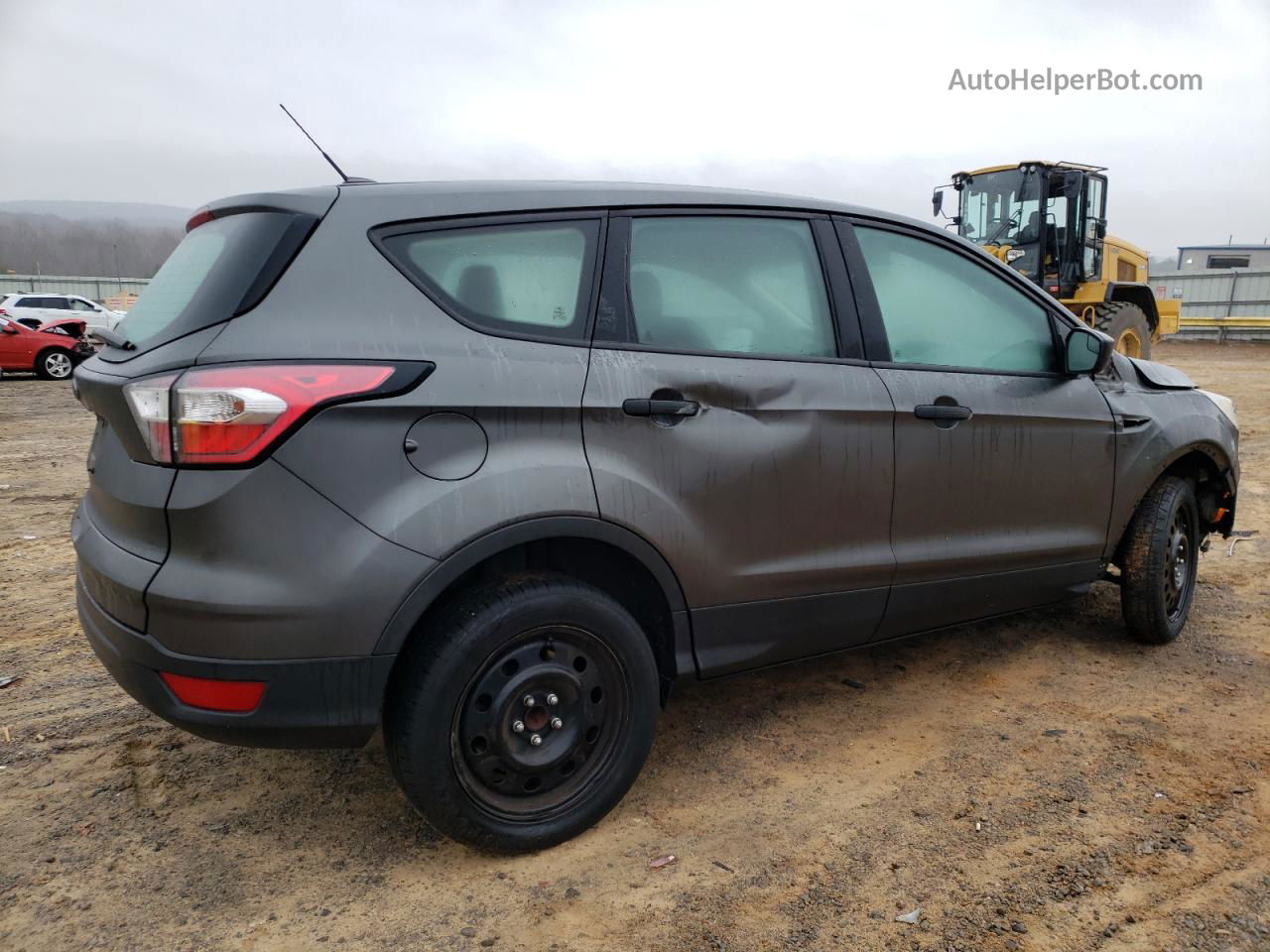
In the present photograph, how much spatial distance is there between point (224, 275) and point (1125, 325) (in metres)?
13.9

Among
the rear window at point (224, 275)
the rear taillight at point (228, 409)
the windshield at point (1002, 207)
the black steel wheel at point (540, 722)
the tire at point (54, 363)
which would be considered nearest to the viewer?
the rear taillight at point (228, 409)

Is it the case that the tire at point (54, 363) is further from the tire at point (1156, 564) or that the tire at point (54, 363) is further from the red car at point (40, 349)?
the tire at point (1156, 564)

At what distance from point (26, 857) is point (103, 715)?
85 centimetres

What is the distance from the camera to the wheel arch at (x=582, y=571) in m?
2.20

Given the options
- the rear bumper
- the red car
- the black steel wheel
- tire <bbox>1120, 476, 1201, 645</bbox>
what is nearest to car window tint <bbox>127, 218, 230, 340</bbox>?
the rear bumper

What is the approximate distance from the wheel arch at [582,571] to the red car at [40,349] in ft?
55.8

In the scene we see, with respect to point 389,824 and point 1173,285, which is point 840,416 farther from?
point 1173,285

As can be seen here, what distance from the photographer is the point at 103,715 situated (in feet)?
10.7

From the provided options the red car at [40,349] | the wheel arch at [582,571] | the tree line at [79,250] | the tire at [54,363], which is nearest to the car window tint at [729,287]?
the wheel arch at [582,571]

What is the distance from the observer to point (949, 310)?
10.9 feet

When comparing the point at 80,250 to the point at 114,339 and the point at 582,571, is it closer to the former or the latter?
the point at 114,339

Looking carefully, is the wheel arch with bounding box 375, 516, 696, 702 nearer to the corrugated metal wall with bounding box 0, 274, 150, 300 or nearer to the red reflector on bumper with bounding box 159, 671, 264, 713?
the red reflector on bumper with bounding box 159, 671, 264, 713

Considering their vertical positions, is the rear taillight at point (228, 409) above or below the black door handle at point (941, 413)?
above

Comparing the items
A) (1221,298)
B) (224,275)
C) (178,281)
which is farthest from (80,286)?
(224,275)
